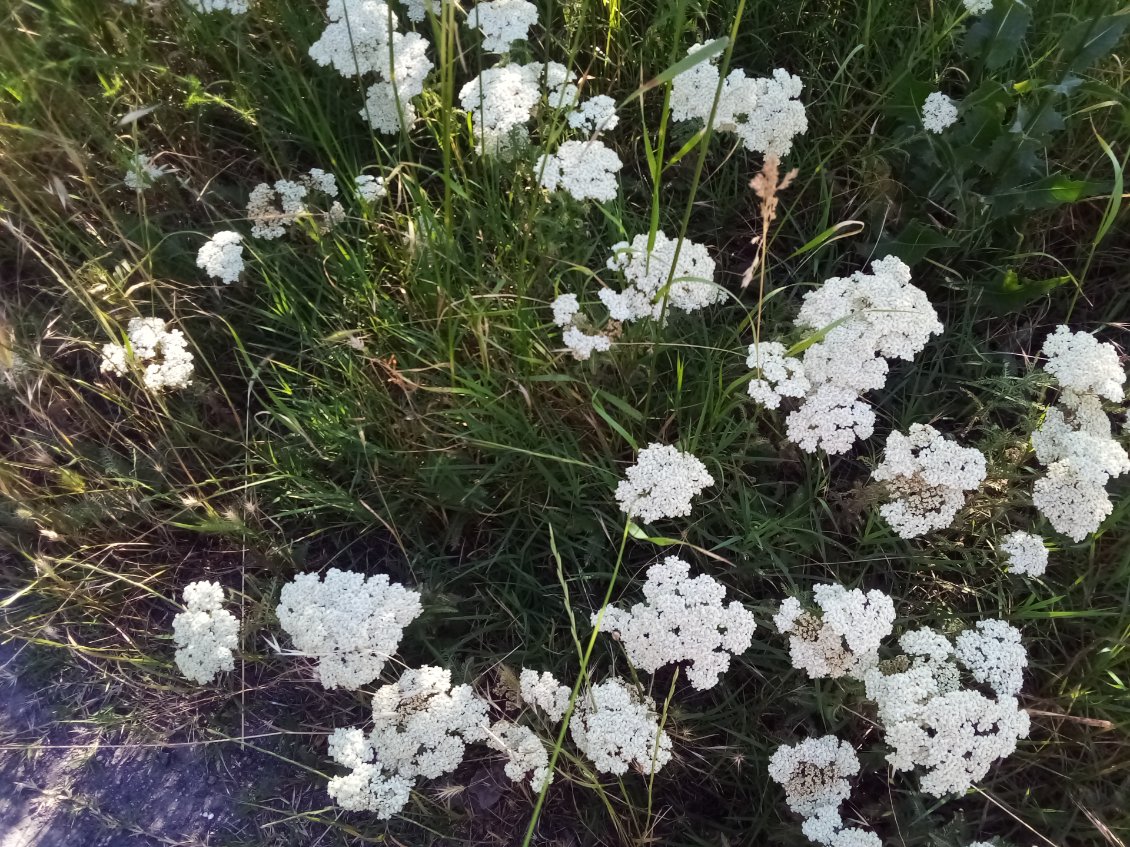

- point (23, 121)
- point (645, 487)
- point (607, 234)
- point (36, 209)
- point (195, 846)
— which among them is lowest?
point (195, 846)

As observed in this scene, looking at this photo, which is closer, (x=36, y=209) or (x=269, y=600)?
(x=269, y=600)

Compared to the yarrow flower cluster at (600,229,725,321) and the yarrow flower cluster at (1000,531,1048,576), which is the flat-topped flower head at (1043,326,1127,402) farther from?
the yarrow flower cluster at (600,229,725,321)

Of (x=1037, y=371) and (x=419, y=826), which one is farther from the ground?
(x=1037, y=371)

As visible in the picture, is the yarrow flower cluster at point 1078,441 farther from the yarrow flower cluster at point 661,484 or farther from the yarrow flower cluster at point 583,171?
the yarrow flower cluster at point 583,171

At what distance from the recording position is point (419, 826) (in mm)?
1928

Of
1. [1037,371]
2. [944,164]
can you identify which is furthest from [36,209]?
[1037,371]

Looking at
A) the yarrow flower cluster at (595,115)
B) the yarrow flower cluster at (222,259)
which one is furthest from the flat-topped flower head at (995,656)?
the yarrow flower cluster at (222,259)

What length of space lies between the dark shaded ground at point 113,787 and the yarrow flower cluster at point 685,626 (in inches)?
43.1

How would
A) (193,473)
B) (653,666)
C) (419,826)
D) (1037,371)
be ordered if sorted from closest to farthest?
(653,666) < (419,826) < (1037,371) < (193,473)

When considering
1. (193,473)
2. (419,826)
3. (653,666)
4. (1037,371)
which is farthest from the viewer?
(193,473)

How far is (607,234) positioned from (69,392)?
1722 millimetres

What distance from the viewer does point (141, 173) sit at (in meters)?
2.23

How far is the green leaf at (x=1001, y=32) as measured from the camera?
2.08m

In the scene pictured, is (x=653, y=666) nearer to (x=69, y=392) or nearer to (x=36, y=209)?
(x=69, y=392)
